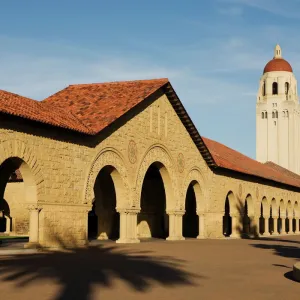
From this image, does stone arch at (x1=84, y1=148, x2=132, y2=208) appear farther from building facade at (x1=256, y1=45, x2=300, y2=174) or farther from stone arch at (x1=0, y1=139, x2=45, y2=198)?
building facade at (x1=256, y1=45, x2=300, y2=174)

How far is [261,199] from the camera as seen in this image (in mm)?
46625

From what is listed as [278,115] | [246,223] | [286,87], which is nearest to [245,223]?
[246,223]

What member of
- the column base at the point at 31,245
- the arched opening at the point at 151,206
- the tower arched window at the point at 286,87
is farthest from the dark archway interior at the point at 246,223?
the tower arched window at the point at 286,87

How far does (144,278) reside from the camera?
42.9 ft

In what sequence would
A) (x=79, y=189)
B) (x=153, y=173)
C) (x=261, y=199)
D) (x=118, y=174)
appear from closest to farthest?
(x=79, y=189) < (x=118, y=174) < (x=153, y=173) < (x=261, y=199)

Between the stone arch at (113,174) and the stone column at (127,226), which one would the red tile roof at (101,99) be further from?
the stone column at (127,226)

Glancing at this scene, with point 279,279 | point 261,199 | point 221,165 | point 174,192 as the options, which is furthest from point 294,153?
point 279,279

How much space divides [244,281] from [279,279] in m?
0.96

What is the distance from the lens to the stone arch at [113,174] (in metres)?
24.3

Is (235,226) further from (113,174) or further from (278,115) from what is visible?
(278,115)

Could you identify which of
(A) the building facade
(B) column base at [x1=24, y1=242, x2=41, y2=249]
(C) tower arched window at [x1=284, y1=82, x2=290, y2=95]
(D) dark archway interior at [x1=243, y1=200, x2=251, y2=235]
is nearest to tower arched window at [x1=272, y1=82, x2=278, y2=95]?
(A) the building facade

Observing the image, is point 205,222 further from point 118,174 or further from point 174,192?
point 118,174

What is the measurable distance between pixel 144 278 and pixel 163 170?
1829cm

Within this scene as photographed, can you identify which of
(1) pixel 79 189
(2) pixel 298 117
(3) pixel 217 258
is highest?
(2) pixel 298 117
